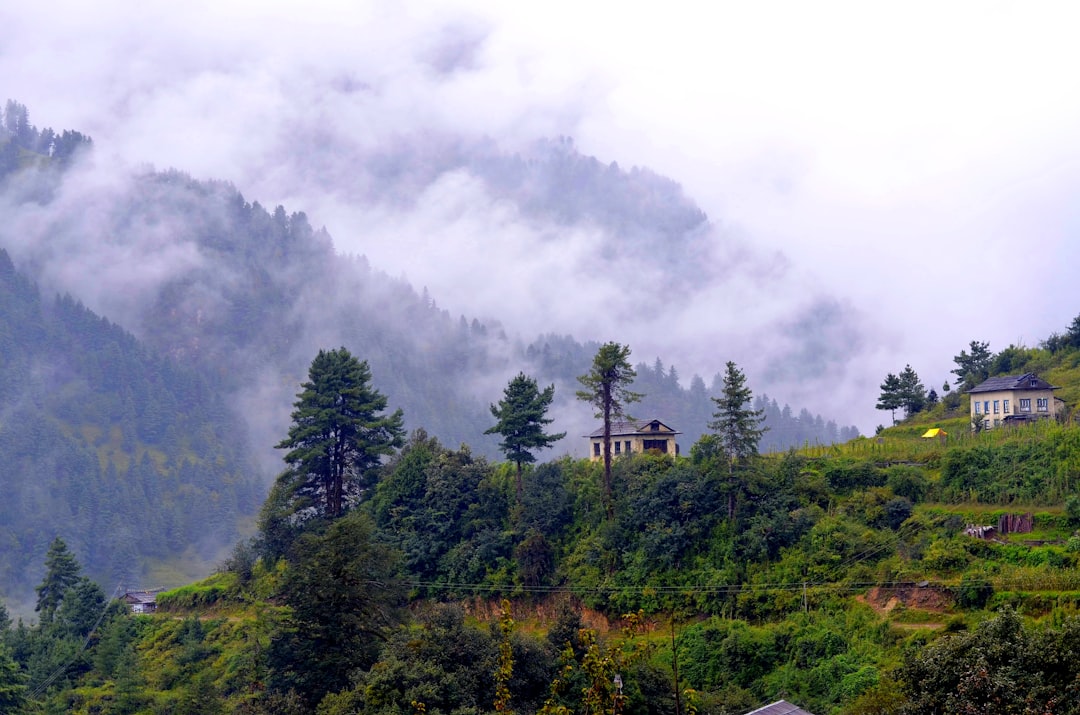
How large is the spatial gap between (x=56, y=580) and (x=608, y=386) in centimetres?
3986

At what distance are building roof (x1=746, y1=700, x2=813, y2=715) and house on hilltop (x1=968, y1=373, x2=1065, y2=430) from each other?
26.7 metres

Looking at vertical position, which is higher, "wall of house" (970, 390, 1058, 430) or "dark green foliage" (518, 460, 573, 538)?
"wall of house" (970, 390, 1058, 430)

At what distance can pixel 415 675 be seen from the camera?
3325cm

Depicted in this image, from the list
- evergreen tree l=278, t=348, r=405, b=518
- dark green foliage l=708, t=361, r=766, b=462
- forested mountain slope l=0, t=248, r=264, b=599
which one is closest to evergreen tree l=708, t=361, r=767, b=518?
dark green foliage l=708, t=361, r=766, b=462

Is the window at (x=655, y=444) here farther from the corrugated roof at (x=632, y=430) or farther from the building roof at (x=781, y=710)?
the building roof at (x=781, y=710)

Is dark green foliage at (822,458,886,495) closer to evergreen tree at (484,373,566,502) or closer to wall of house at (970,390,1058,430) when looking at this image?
wall of house at (970,390,1058,430)

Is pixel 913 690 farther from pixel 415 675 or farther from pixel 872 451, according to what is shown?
pixel 872 451

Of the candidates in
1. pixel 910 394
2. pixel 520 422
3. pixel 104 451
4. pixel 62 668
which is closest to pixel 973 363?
pixel 910 394

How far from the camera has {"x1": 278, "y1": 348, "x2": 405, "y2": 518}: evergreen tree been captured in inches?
2280

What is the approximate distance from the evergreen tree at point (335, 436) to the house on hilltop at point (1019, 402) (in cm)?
3316

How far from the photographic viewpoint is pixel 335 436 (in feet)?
192

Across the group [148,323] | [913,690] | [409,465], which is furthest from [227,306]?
[913,690]

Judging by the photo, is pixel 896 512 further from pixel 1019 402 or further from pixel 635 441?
pixel 635 441

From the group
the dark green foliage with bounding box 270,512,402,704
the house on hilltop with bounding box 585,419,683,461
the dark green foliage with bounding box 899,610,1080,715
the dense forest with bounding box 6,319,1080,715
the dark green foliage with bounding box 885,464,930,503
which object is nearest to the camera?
the dark green foliage with bounding box 899,610,1080,715
